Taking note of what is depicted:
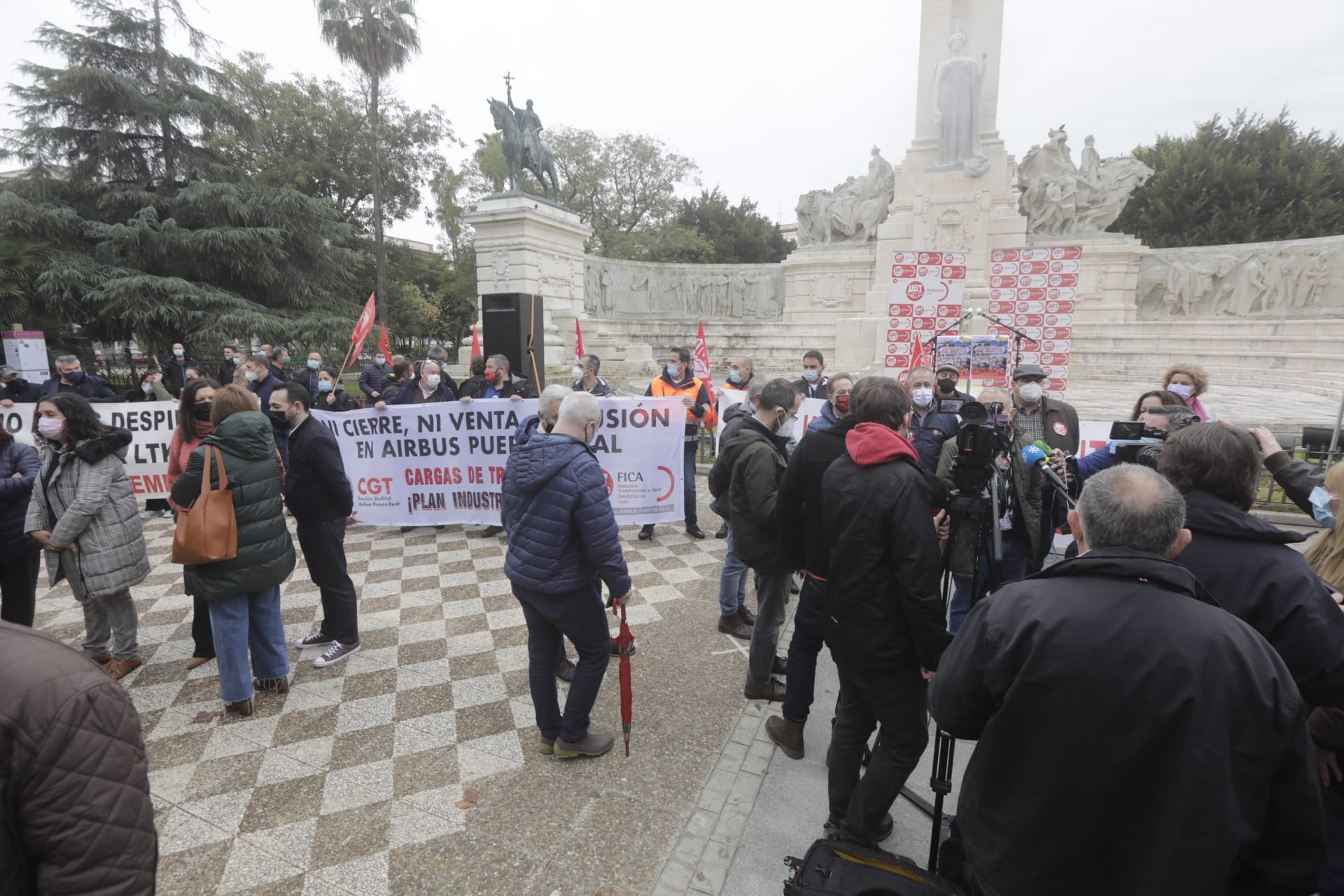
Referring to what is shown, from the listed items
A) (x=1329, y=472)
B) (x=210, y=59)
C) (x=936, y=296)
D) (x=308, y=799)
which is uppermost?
(x=210, y=59)

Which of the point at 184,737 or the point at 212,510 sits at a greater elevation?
the point at 212,510

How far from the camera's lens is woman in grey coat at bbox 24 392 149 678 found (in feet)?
11.8

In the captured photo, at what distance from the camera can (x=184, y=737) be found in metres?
3.47

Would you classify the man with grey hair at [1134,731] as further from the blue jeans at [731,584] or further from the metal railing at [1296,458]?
the metal railing at [1296,458]

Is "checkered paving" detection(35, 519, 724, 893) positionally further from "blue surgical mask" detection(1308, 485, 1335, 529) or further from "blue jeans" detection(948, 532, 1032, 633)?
"blue surgical mask" detection(1308, 485, 1335, 529)

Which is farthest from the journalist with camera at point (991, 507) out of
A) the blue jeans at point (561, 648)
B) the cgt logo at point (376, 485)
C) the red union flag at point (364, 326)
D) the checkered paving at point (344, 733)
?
the red union flag at point (364, 326)

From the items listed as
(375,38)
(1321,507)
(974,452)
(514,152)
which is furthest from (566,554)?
(375,38)

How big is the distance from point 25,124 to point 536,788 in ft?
74.2

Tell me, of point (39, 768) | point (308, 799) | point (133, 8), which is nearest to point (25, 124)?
point (133, 8)

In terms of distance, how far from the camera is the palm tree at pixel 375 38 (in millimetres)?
23219

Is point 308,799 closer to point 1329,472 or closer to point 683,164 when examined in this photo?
point 1329,472

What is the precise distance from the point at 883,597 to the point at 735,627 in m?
2.38

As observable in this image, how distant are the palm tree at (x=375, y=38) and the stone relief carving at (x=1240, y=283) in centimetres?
2545

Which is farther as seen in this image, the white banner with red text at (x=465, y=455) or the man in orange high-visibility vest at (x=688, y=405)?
the man in orange high-visibility vest at (x=688, y=405)
